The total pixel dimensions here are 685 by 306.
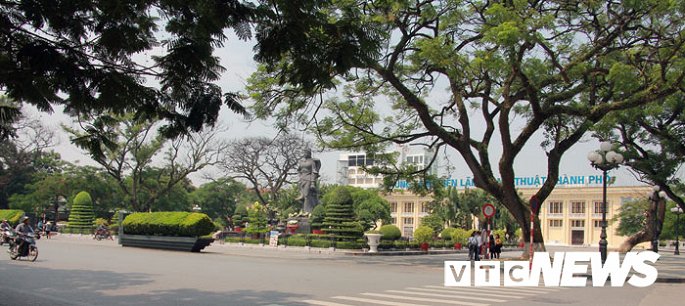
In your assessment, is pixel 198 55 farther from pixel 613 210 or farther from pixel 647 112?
pixel 613 210

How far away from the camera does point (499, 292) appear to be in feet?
47.8

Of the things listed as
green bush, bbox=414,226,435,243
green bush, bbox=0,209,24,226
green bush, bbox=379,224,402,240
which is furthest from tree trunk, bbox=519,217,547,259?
green bush, bbox=0,209,24,226

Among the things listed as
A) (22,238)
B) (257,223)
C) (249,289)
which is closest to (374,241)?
(257,223)

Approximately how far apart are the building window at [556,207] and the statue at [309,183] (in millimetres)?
55527

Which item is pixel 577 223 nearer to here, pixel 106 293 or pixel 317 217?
pixel 317 217

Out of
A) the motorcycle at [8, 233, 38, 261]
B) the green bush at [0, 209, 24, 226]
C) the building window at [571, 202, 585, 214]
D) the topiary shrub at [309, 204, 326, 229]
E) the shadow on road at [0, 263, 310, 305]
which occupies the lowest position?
the shadow on road at [0, 263, 310, 305]

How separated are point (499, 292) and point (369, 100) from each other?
15.0 meters

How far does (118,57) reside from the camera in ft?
26.4

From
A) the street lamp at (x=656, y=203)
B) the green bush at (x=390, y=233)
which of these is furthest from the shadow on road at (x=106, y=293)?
the street lamp at (x=656, y=203)

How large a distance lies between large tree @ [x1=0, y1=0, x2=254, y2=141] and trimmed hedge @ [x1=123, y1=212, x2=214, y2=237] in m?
21.8

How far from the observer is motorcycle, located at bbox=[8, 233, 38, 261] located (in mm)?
20312

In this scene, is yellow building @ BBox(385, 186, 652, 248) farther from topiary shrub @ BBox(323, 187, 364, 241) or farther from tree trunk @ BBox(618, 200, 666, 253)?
topiary shrub @ BBox(323, 187, 364, 241)

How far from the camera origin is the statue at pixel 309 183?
44500 millimetres

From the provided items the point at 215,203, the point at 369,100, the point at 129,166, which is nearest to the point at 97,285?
the point at 369,100
